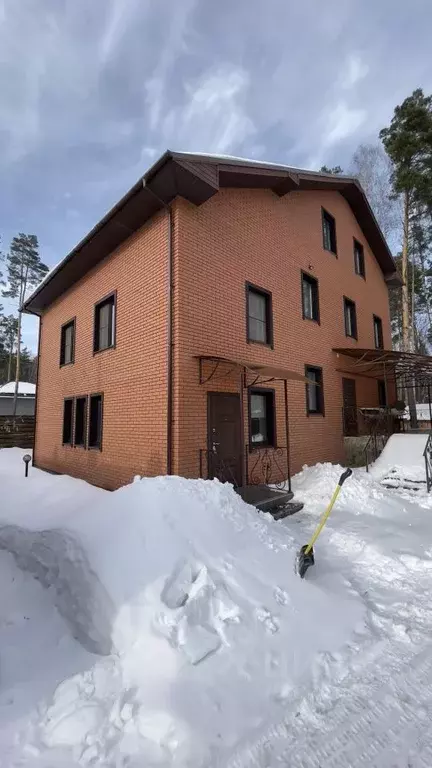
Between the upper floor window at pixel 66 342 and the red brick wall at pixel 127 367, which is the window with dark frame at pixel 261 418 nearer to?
the red brick wall at pixel 127 367

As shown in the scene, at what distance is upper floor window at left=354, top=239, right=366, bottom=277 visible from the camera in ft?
48.4

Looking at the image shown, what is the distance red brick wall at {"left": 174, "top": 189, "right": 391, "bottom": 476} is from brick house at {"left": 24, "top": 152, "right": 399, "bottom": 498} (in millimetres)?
37

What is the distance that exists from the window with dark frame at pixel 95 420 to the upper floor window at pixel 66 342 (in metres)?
2.60

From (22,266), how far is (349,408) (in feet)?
107

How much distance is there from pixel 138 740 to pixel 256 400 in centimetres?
679

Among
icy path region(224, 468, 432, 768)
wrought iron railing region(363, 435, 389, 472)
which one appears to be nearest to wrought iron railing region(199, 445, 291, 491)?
icy path region(224, 468, 432, 768)

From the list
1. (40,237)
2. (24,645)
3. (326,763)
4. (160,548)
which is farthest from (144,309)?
(40,237)

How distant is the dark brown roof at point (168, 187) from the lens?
6273 mm

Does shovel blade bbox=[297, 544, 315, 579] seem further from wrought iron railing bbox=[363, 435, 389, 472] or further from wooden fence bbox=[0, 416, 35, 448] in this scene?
wooden fence bbox=[0, 416, 35, 448]

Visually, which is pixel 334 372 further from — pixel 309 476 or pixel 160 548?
pixel 160 548

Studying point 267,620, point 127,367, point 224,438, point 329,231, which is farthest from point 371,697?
point 329,231

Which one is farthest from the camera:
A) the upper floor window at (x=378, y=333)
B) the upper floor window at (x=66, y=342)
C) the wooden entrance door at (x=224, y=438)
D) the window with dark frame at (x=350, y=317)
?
the upper floor window at (x=378, y=333)

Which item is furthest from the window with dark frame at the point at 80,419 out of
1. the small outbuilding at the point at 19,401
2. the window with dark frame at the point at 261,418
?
the small outbuilding at the point at 19,401

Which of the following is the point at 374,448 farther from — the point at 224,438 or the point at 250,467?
the point at 224,438
